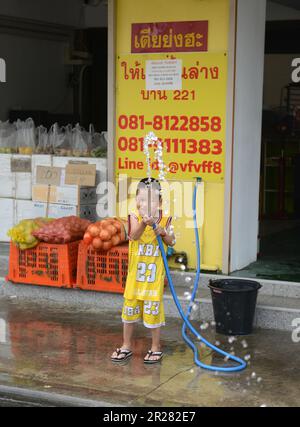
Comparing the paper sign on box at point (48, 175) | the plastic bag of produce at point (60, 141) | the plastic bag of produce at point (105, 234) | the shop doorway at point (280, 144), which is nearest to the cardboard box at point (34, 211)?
the paper sign on box at point (48, 175)

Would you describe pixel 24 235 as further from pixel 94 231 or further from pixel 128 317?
pixel 128 317

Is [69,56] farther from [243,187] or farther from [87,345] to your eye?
A: [87,345]

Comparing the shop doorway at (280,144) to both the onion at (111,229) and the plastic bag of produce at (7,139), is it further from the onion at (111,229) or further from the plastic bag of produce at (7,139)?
the plastic bag of produce at (7,139)

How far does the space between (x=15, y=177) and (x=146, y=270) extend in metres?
3.48

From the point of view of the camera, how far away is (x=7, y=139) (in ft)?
32.9

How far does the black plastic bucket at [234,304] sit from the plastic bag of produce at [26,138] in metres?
3.30

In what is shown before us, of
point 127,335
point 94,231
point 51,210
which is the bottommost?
point 127,335

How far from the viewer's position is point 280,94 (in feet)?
49.2

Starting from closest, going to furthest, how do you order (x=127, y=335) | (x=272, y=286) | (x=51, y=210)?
(x=127, y=335)
(x=272, y=286)
(x=51, y=210)

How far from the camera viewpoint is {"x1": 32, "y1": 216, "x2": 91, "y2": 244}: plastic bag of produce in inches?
336

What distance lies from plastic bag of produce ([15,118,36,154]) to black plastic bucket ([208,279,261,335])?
3.30 m

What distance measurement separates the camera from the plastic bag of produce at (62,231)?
8.52 meters

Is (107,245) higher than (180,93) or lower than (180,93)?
lower

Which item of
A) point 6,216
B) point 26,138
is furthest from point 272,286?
point 26,138
